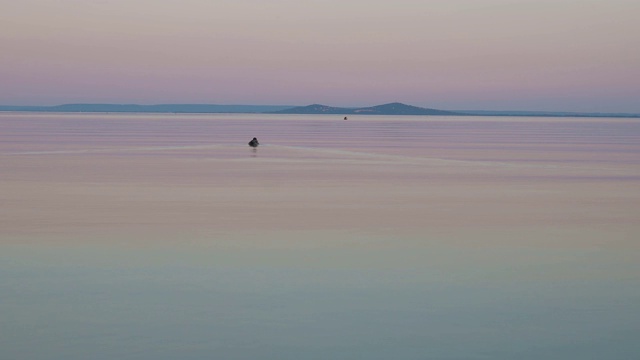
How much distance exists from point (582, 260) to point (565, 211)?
237 inches

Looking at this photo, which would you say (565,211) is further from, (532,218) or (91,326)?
(91,326)

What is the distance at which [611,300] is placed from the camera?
35.8 feet

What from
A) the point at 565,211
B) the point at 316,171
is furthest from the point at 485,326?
the point at 316,171

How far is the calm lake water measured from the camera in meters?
9.04

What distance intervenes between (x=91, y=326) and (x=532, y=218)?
10641 millimetres

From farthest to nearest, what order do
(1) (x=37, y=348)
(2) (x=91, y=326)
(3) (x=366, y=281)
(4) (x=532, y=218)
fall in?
(4) (x=532, y=218), (3) (x=366, y=281), (2) (x=91, y=326), (1) (x=37, y=348)

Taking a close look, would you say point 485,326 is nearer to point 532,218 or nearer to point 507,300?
point 507,300

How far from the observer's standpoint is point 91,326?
947 cm

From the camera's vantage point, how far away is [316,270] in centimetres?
1243

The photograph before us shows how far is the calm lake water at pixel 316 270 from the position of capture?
9039mm

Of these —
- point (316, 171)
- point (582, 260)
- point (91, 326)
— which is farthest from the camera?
point (316, 171)

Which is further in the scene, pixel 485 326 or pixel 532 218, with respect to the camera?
pixel 532 218

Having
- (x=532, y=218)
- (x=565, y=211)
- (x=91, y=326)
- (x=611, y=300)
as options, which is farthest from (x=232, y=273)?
(x=565, y=211)

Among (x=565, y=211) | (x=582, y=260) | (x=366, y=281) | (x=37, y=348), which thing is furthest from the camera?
(x=565, y=211)
